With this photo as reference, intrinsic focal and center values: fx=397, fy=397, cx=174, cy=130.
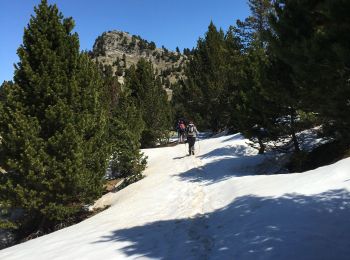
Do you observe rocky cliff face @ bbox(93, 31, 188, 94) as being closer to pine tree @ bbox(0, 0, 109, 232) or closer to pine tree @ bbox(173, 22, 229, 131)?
pine tree @ bbox(173, 22, 229, 131)

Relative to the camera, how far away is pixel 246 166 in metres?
19.2

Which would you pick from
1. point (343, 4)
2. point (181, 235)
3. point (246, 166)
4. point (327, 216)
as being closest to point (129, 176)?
point (246, 166)

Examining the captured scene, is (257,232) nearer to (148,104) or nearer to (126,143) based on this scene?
(126,143)

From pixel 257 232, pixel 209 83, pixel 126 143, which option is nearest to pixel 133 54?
pixel 209 83

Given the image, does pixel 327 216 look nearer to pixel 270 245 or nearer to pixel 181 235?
pixel 270 245

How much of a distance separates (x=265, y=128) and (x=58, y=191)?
9353 mm

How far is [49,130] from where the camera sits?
16.1 metres

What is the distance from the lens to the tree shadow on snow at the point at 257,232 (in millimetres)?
7734

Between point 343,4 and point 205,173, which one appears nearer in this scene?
point 343,4

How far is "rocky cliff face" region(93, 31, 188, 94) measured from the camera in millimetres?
106662

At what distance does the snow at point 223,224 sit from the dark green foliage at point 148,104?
55.9 ft

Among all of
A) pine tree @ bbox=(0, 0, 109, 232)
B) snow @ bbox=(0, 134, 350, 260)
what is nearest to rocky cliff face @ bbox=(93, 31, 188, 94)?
pine tree @ bbox=(0, 0, 109, 232)

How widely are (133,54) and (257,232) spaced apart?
11807 cm

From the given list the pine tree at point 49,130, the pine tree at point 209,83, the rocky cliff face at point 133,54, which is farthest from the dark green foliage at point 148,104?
the rocky cliff face at point 133,54
